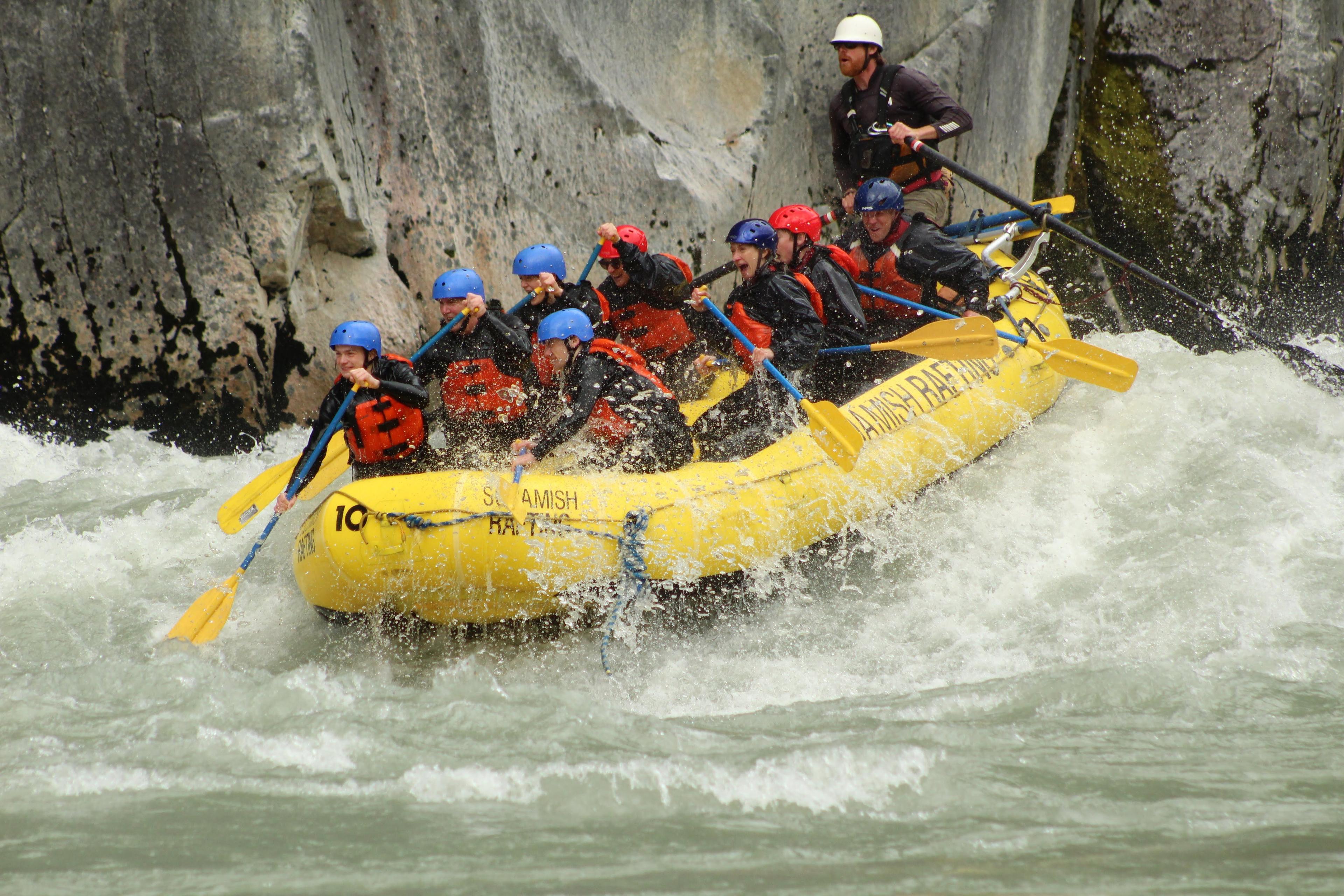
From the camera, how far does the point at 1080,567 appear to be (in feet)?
14.8

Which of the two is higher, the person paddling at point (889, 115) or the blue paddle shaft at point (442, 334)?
the person paddling at point (889, 115)

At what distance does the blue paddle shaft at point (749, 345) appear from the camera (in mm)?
4602

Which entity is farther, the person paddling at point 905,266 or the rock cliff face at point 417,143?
the person paddling at point 905,266

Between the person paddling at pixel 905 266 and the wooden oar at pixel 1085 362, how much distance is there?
214 millimetres

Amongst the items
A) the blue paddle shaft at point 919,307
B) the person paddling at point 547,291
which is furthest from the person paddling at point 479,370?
the blue paddle shaft at point 919,307

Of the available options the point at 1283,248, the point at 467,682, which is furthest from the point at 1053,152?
the point at 467,682

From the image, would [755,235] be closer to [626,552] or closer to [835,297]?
[835,297]

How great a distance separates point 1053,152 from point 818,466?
5.29 meters

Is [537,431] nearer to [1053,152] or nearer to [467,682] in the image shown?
[467,682]


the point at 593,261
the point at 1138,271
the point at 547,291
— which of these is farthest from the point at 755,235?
the point at 1138,271

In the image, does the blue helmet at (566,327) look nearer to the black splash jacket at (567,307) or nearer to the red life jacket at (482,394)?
the red life jacket at (482,394)

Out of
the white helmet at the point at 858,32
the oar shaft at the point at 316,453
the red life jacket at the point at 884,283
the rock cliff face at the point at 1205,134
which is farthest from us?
the rock cliff face at the point at 1205,134

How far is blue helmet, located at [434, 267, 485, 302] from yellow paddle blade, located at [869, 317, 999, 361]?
192cm

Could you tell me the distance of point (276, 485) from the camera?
459cm
